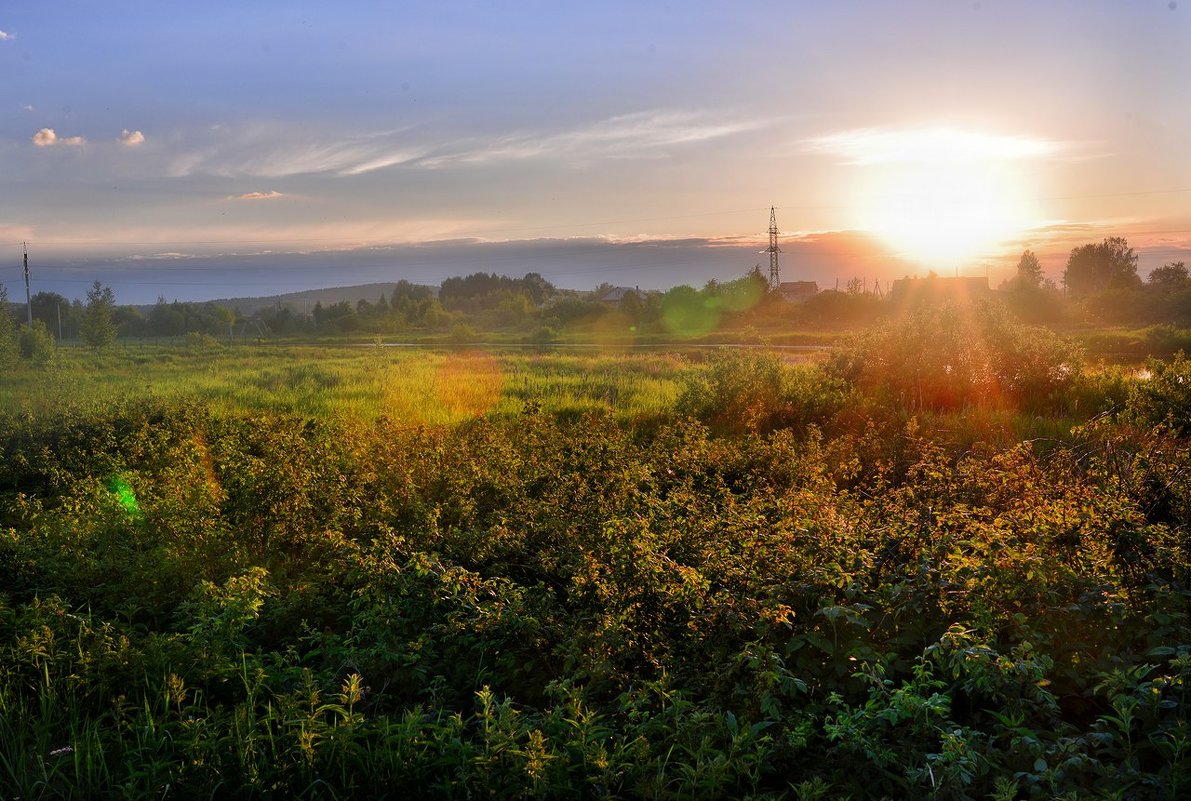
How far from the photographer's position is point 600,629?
4.10 meters

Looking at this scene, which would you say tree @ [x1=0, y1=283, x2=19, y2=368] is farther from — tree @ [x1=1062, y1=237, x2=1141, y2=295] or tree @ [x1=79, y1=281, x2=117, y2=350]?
tree @ [x1=1062, y1=237, x2=1141, y2=295]

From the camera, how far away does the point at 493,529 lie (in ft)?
18.7

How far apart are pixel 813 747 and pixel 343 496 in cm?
479

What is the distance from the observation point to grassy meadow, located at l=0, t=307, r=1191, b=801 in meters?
3.34

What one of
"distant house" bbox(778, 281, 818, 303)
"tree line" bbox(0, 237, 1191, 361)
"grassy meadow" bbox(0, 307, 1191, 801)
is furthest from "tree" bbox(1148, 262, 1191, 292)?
"grassy meadow" bbox(0, 307, 1191, 801)

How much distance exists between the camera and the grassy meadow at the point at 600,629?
11.0ft

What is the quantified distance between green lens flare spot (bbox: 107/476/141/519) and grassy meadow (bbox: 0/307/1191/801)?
7cm

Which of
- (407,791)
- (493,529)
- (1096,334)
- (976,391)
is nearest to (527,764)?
(407,791)

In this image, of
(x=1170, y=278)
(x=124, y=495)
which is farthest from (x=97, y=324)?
(x=1170, y=278)

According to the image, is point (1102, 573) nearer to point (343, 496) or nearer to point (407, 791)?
point (407, 791)

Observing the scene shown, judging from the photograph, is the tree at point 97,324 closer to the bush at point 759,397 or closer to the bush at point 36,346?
the bush at point 36,346

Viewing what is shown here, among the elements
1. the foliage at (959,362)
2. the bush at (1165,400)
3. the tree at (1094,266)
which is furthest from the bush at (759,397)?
the tree at (1094,266)

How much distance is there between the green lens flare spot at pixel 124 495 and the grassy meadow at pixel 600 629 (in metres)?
0.07

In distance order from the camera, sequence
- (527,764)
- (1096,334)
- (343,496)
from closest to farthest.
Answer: (527,764)
(343,496)
(1096,334)
